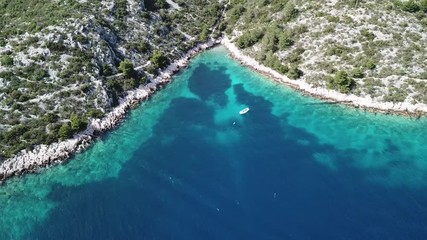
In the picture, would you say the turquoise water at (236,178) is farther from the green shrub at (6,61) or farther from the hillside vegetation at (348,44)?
the green shrub at (6,61)

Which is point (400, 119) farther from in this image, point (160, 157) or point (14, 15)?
point (14, 15)

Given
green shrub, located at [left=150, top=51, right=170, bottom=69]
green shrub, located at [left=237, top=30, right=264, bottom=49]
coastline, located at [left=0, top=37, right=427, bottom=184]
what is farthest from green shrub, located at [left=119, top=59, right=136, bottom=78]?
green shrub, located at [left=237, top=30, right=264, bottom=49]

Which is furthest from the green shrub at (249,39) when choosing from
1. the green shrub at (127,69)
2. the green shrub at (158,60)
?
the green shrub at (127,69)

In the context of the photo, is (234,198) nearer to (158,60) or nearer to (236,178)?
(236,178)

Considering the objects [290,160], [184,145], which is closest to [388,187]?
[290,160]

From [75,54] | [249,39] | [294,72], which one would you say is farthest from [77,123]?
[249,39]

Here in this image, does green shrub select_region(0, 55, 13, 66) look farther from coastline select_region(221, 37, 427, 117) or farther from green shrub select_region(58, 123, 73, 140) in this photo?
coastline select_region(221, 37, 427, 117)
